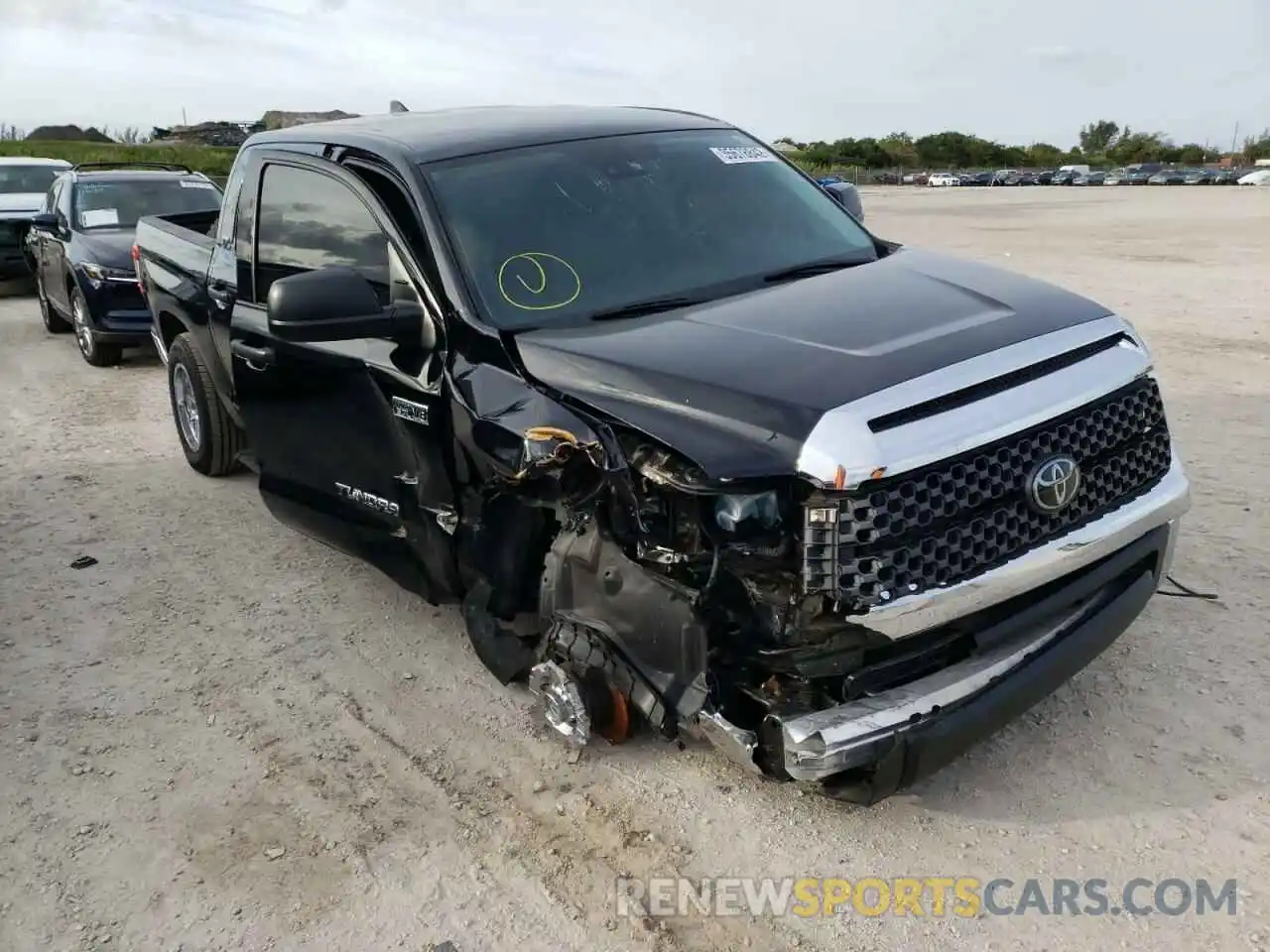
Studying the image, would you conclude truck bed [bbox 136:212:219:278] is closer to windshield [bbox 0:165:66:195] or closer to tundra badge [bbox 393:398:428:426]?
tundra badge [bbox 393:398:428:426]

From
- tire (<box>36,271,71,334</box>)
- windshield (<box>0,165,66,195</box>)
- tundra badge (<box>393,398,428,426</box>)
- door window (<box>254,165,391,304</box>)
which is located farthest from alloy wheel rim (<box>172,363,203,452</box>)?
windshield (<box>0,165,66,195</box>)

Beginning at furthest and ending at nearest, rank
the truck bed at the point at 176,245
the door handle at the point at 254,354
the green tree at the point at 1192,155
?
the green tree at the point at 1192,155 → the truck bed at the point at 176,245 → the door handle at the point at 254,354

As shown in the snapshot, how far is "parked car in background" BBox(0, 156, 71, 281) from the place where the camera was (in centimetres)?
1413

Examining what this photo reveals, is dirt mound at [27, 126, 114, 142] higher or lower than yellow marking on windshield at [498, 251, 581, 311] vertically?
higher

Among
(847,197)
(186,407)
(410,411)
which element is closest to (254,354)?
(410,411)

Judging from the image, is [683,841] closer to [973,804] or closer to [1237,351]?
[973,804]

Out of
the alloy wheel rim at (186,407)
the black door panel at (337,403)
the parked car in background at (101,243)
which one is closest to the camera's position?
the black door panel at (337,403)

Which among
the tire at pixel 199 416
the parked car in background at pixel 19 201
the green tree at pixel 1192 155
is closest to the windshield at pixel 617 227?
the tire at pixel 199 416

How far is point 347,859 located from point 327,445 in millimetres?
1726

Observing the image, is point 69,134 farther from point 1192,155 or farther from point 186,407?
point 1192,155

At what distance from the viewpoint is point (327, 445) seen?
4.21 metres

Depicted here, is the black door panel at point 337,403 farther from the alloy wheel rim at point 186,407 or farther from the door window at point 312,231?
the alloy wheel rim at point 186,407

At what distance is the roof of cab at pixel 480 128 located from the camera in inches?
155

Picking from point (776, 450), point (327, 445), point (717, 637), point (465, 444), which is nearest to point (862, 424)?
point (776, 450)
